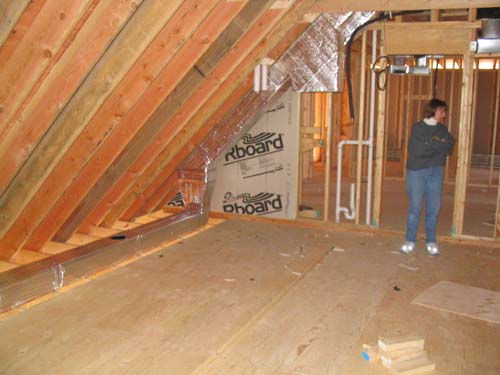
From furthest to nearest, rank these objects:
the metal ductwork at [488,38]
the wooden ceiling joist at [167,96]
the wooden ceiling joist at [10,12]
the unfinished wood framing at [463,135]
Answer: the unfinished wood framing at [463,135] < the metal ductwork at [488,38] < the wooden ceiling joist at [167,96] < the wooden ceiling joist at [10,12]

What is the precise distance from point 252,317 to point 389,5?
3107mm

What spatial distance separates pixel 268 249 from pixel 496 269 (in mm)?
1915

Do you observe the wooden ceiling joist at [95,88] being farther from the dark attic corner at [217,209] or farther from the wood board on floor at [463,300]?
the wood board on floor at [463,300]

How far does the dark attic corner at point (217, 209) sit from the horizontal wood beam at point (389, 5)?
2 centimetres

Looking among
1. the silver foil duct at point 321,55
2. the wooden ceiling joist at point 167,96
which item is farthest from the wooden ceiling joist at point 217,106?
the wooden ceiling joist at point 167,96

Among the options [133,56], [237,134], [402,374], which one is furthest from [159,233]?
[402,374]

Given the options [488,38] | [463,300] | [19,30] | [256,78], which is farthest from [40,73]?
[488,38]

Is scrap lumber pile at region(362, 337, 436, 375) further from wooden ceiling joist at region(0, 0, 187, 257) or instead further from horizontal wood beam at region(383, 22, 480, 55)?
horizontal wood beam at region(383, 22, 480, 55)

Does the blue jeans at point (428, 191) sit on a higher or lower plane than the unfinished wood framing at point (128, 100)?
lower

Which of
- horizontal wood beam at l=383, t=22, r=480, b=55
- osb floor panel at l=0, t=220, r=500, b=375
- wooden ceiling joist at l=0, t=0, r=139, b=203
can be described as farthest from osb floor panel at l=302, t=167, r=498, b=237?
wooden ceiling joist at l=0, t=0, r=139, b=203

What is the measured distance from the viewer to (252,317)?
3.19m

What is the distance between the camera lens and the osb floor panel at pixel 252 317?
104 inches

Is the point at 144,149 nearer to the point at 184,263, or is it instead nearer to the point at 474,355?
the point at 184,263

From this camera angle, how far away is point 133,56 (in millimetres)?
3092
